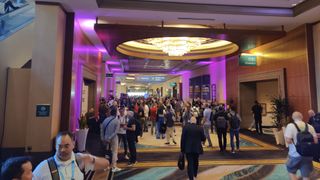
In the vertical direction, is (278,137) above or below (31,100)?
below

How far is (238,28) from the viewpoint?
720 cm

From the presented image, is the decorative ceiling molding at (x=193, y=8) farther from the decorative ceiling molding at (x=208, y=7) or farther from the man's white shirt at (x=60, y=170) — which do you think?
the man's white shirt at (x=60, y=170)

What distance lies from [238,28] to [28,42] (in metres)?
6.40

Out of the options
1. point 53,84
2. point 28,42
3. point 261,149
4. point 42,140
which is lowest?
point 261,149

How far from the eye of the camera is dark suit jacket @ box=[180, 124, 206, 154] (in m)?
3.96

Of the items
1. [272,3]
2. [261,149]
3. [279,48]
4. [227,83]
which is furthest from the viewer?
[227,83]

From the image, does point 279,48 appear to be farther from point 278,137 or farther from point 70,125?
point 70,125

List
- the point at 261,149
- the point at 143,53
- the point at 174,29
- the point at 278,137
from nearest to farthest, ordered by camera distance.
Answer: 1. the point at 174,29
2. the point at 261,149
3. the point at 278,137
4. the point at 143,53

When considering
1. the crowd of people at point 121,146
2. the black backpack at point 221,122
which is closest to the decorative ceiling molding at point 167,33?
the crowd of people at point 121,146

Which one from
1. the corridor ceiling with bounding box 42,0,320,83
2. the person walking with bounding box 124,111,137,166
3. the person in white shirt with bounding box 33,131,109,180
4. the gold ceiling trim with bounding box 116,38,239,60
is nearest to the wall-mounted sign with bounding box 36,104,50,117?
the person walking with bounding box 124,111,137,166

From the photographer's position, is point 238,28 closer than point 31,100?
No

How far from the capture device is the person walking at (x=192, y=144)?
3.97 m

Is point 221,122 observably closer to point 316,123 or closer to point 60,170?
point 316,123

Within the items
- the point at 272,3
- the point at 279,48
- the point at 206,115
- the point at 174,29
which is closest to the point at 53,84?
the point at 174,29
